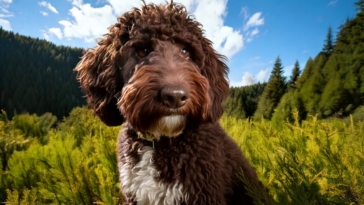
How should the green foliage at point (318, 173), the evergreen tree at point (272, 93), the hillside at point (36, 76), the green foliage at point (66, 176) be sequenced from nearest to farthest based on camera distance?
the green foliage at point (318, 173)
the green foliage at point (66, 176)
the evergreen tree at point (272, 93)
the hillside at point (36, 76)

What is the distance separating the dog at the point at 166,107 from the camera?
2.05 m

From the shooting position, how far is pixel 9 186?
12.9 feet

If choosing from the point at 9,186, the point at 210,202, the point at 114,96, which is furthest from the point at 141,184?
the point at 9,186

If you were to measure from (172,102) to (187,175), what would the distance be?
64cm

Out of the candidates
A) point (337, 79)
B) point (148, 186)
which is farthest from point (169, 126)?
point (337, 79)

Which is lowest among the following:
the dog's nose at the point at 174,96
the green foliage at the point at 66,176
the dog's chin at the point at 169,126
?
the green foliage at the point at 66,176

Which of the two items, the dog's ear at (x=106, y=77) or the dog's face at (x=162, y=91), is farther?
the dog's ear at (x=106, y=77)

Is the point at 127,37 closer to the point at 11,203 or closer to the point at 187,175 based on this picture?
the point at 187,175

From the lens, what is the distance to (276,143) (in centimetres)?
313

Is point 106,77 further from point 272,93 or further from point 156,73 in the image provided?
point 272,93

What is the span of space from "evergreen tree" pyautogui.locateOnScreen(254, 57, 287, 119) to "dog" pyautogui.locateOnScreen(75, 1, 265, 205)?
1204 cm

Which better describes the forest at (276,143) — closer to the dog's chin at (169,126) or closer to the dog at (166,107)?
the dog at (166,107)

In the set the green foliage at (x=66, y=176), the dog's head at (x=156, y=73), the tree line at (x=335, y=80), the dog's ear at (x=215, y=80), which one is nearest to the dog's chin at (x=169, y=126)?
the dog's head at (x=156, y=73)

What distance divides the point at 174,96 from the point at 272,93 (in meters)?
15.2
